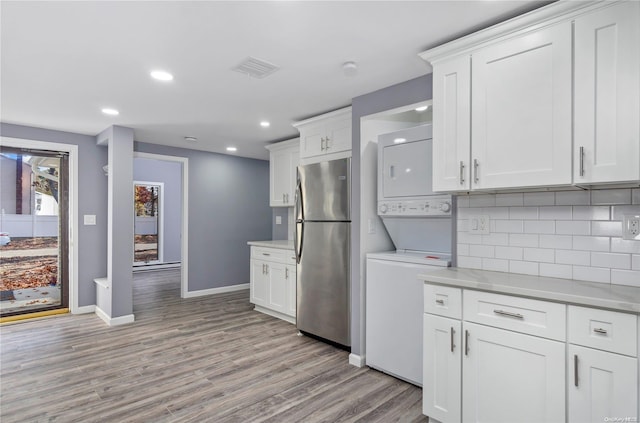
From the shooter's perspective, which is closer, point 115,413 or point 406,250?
point 115,413

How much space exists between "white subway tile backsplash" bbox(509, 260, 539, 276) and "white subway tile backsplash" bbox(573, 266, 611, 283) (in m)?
0.20

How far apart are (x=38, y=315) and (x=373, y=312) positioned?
14.2ft

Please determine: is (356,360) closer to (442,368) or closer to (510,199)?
(442,368)

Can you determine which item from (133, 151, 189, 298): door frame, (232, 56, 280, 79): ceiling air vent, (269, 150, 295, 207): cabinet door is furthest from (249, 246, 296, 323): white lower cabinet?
(232, 56, 280, 79): ceiling air vent

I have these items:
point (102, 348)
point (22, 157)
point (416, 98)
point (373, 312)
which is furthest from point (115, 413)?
point (22, 157)

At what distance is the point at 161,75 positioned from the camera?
104 inches

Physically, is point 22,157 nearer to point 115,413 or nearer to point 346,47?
point 115,413

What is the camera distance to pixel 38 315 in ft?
14.2

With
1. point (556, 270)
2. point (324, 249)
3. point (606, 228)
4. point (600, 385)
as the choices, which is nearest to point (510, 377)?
point (600, 385)

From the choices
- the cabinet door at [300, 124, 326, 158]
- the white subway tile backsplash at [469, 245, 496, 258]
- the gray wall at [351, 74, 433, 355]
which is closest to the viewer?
the white subway tile backsplash at [469, 245, 496, 258]

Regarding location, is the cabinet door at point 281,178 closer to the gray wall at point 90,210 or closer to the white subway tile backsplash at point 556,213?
the gray wall at point 90,210

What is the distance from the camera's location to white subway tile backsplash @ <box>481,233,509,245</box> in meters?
2.23

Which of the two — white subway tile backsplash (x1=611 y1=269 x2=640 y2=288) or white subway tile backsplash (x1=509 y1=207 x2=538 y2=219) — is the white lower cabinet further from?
white subway tile backsplash (x1=611 y1=269 x2=640 y2=288)

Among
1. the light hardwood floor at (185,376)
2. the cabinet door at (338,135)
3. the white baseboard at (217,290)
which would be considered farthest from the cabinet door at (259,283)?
the cabinet door at (338,135)
